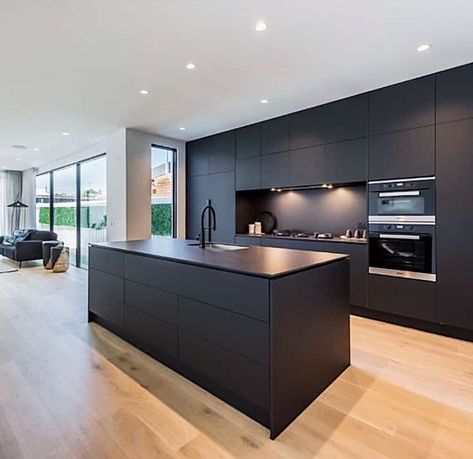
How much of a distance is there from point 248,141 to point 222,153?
2.08 feet

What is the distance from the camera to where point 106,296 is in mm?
3254

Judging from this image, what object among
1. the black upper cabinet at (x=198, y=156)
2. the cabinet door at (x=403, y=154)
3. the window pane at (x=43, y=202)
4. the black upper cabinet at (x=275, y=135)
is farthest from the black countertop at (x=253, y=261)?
the window pane at (x=43, y=202)

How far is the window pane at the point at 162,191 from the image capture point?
237 inches

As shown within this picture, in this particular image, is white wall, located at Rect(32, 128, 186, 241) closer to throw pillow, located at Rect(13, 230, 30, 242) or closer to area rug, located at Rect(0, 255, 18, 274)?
area rug, located at Rect(0, 255, 18, 274)

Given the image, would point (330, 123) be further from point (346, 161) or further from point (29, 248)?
point (29, 248)

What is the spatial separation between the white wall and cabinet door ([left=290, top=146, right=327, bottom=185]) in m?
2.63

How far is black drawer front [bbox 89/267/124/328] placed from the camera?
9.97ft

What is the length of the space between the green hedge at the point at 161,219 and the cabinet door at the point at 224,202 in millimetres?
987

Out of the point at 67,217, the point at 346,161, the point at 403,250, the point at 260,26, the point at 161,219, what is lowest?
the point at 403,250

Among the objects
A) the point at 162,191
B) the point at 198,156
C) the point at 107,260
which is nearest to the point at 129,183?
the point at 162,191

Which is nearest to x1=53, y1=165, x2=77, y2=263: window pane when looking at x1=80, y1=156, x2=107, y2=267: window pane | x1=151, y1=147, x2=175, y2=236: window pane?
x1=80, y1=156, x2=107, y2=267: window pane

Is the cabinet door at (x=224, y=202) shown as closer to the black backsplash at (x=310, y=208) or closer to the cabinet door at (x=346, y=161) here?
the black backsplash at (x=310, y=208)

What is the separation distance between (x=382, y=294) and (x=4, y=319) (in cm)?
437

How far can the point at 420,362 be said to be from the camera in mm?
2652
